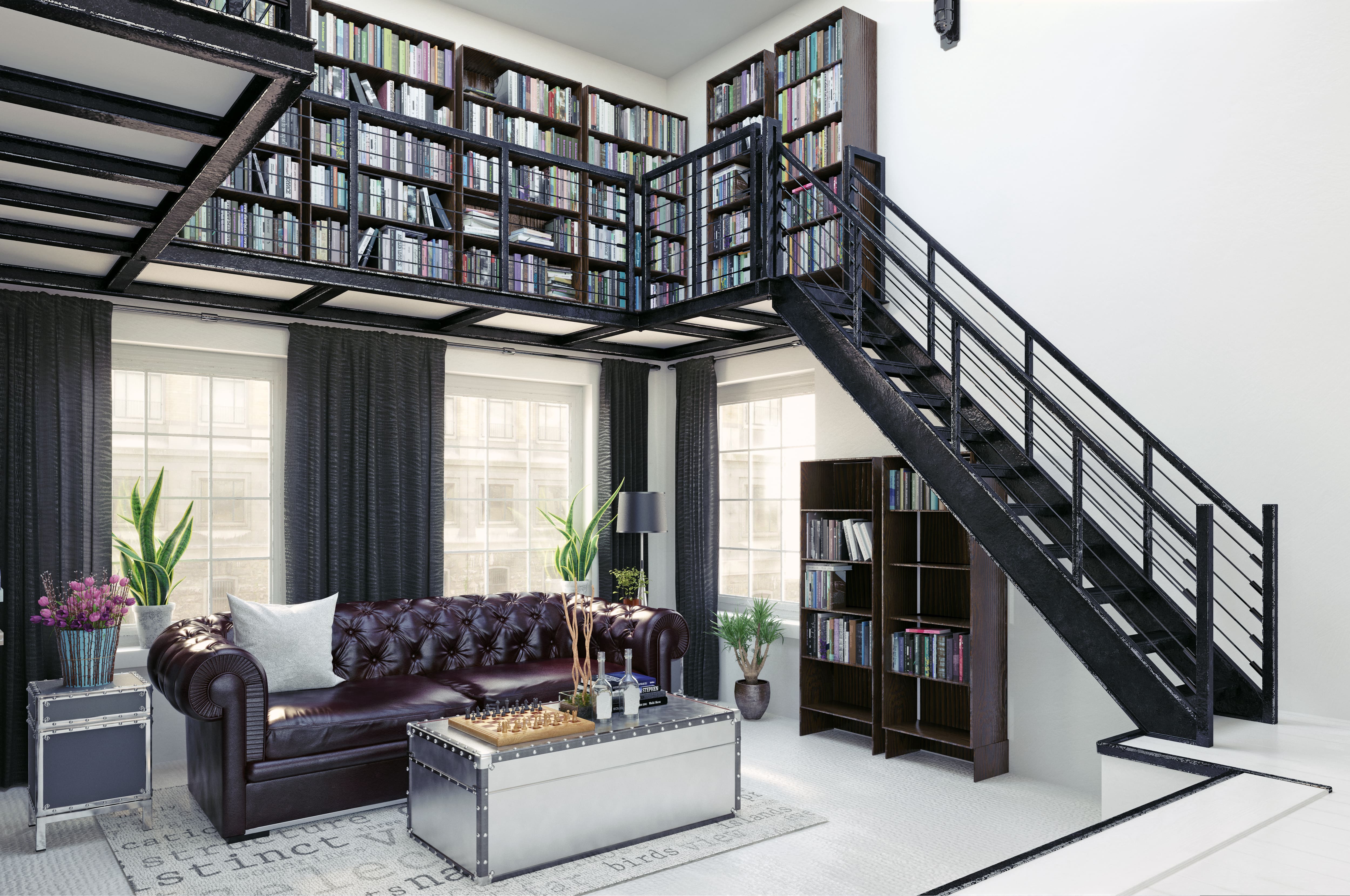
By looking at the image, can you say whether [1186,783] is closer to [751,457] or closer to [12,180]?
[751,457]

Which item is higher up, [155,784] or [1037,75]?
[1037,75]

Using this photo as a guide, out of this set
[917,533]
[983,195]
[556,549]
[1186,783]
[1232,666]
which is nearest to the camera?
[1186,783]

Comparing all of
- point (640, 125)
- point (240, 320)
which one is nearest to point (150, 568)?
point (240, 320)

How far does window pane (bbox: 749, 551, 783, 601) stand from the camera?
6.03 metres

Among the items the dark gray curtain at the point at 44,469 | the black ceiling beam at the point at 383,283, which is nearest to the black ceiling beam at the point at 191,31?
Answer: the black ceiling beam at the point at 383,283

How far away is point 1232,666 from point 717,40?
16.1 feet

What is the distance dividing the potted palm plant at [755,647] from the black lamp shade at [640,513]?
29.5 inches

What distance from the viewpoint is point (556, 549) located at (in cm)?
611

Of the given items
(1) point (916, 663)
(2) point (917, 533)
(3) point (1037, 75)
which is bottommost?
(1) point (916, 663)

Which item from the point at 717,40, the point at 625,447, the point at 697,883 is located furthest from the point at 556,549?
the point at 717,40

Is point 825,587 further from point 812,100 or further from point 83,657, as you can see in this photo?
point 83,657

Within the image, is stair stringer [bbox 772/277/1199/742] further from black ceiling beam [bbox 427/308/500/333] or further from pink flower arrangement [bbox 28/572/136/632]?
pink flower arrangement [bbox 28/572/136/632]

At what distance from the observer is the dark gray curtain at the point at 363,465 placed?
16.4ft

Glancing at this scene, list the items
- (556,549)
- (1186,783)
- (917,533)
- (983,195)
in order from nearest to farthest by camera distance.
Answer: (1186,783), (983,195), (917,533), (556,549)
